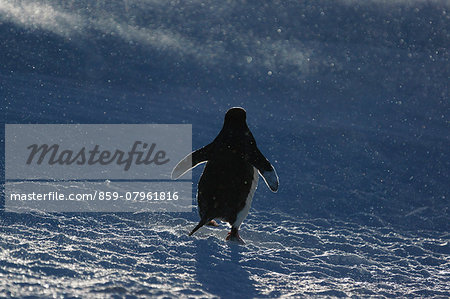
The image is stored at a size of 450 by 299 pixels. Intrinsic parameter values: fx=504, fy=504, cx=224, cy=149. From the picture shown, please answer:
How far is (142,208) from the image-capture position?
25.8ft

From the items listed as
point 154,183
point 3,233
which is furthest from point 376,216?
point 3,233

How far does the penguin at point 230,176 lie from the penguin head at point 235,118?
0.33 feet

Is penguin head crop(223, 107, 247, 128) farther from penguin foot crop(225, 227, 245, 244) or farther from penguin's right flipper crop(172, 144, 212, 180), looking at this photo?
penguin foot crop(225, 227, 245, 244)

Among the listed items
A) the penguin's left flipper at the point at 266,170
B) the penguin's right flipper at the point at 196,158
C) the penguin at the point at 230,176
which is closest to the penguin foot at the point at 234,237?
the penguin at the point at 230,176

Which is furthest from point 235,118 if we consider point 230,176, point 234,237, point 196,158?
point 234,237

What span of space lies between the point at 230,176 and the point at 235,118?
2.68 ft

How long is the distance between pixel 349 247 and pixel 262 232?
126cm

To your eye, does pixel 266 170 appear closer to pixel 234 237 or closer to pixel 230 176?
pixel 230 176

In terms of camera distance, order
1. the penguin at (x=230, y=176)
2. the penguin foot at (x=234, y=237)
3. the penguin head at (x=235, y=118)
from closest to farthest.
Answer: the penguin at (x=230, y=176) → the penguin foot at (x=234, y=237) → the penguin head at (x=235, y=118)

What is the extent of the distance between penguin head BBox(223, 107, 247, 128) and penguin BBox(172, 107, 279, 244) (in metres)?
0.10

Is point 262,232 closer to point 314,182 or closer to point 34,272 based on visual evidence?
point 34,272

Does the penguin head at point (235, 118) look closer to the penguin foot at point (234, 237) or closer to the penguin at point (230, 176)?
the penguin at point (230, 176)

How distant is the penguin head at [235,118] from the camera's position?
630cm

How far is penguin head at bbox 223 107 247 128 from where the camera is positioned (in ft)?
20.7
